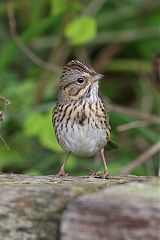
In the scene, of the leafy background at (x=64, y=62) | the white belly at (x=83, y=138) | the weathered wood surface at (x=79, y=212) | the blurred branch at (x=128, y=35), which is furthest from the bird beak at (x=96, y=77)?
the blurred branch at (x=128, y=35)

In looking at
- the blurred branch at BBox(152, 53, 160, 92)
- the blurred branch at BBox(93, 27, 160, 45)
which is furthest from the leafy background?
the blurred branch at BBox(152, 53, 160, 92)

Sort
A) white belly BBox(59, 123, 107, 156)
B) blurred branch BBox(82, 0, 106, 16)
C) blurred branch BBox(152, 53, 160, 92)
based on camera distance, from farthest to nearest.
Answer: blurred branch BBox(82, 0, 106, 16), blurred branch BBox(152, 53, 160, 92), white belly BBox(59, 123, 107, 156)

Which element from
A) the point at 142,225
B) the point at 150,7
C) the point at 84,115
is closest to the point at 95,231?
the point at 142,225

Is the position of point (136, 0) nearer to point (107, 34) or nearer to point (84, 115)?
point (107, 34)

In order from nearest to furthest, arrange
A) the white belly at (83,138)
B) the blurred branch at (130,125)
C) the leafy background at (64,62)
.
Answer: the white belly at (83,138), the blurred branch at (130,125), the leafy background at (64,62)

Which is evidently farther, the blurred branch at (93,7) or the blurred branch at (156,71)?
the blurred branch at (93,7)

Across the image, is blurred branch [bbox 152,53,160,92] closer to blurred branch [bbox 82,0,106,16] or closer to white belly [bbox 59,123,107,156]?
white belly [bbox 59,123,107,156]

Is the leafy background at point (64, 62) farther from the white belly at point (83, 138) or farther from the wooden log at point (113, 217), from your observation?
the wooden log at point (113, 217)
